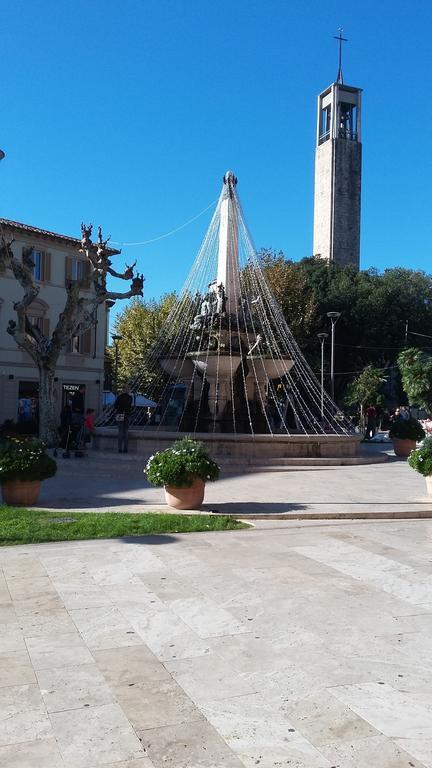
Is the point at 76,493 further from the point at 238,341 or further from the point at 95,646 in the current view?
the point at 238,341

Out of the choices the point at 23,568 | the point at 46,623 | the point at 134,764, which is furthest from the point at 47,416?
the point at 134,764

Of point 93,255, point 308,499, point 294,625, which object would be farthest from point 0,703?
point 93,255

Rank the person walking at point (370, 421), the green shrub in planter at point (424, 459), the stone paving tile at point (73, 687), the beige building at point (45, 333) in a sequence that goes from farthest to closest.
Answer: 1. the beige building at point (45, 333)
2. the person walking at point (370, 421)
3. the green shrub in planter at point (424, 459)
4. the stone paving tile at point (73, 687)

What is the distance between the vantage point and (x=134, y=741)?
3271 millimetres

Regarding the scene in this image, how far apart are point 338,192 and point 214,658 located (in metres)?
84.2

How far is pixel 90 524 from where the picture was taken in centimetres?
868

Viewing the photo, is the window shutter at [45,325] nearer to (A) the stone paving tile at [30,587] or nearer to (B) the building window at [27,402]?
(B) the building window at [27,402]

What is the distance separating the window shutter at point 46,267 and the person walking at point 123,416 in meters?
20.7

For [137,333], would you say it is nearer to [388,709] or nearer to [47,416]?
[47,416]

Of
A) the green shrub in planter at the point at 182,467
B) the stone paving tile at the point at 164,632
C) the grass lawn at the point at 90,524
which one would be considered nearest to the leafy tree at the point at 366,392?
the green shrub in planter at the point at 182,467

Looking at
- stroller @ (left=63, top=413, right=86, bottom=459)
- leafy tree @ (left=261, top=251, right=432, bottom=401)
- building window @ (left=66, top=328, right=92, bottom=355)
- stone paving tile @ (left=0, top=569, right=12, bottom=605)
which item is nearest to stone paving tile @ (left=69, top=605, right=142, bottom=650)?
stone paving tile @ (left=0, top=569, right=12, bottom=605)

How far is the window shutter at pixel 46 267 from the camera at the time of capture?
117ft

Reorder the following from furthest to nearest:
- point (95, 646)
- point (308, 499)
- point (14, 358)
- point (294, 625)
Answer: point (14, 358) → point (308, 499) → point (294, 625) → point (95, 646)

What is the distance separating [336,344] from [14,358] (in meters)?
21.4
